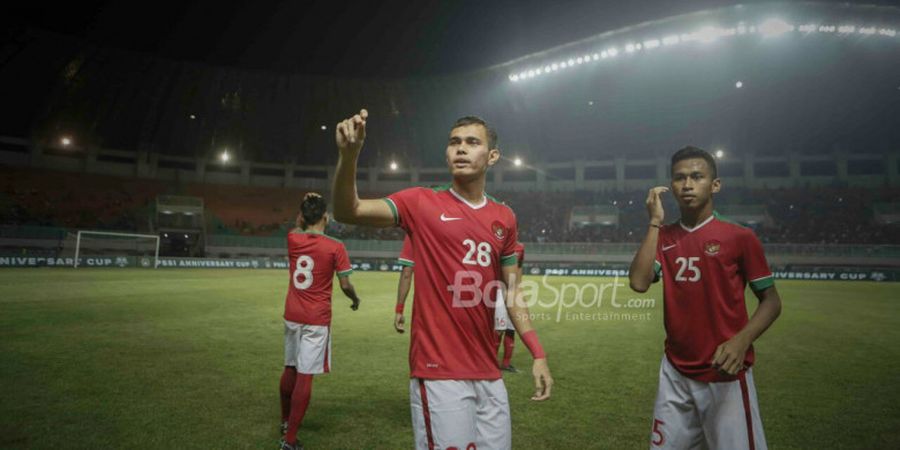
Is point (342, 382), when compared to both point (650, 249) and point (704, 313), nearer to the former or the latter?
point (650, 249)

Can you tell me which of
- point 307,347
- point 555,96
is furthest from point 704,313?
point 555,96

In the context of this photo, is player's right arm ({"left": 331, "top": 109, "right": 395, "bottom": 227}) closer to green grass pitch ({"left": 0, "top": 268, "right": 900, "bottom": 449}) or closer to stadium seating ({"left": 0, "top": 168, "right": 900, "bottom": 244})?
green grass pitch ({"left": 0, "top": 268, "right": 900, "bottom": 449})

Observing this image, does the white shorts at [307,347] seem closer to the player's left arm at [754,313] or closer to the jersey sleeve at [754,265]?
the player's left arm at [754,313]

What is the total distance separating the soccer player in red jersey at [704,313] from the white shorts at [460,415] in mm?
1243

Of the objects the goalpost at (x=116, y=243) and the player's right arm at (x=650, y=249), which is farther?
the goalpost at (x=116, y=243)

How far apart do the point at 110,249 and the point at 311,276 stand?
41.4 m

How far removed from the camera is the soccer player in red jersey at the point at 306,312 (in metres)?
5.04

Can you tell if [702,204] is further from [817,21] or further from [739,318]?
[817,21]

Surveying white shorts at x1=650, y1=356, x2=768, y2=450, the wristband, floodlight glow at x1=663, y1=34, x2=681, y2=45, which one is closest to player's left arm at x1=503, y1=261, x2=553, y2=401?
the wristband

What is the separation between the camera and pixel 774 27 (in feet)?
98.6

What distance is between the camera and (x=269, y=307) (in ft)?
51.4

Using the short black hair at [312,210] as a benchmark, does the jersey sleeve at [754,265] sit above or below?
below

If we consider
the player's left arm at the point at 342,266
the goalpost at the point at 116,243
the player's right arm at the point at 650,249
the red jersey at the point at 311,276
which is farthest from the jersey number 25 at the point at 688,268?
the goalpost at the point at 116,243

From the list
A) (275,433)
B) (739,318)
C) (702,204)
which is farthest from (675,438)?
(275,433)
